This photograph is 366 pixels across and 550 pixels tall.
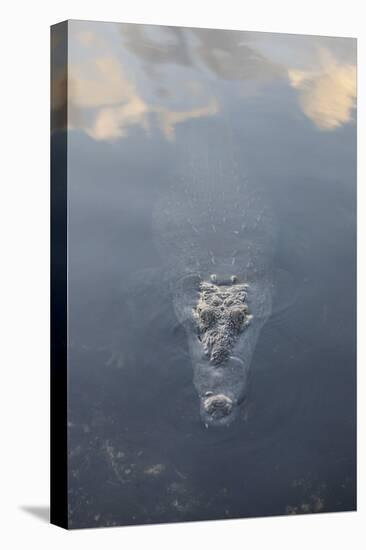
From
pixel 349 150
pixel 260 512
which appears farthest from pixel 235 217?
pixel 260 512

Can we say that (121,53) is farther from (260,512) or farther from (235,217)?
(260,512)

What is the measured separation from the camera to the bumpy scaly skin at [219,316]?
38.1 ft

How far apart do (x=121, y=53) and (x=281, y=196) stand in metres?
1.72

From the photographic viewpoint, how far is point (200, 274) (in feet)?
38.1

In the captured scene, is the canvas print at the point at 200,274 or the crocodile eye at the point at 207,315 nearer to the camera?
the canvas print at the point at 200,274

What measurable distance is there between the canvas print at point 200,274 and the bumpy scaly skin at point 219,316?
0.04 ft

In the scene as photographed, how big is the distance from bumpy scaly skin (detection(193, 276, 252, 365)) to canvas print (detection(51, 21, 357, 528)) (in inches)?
0.4

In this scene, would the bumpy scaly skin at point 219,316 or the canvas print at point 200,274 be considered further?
the bumpy scaly skin at point 219,316

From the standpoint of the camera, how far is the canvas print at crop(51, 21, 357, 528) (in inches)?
443

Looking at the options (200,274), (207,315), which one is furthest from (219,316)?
(200,274)

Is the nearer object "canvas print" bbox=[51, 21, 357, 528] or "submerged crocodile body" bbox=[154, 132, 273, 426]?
"canvas print" bbox=[51, 21, 357, 528]

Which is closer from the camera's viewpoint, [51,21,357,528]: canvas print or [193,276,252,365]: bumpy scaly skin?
[51,21,357,528]: canvas print

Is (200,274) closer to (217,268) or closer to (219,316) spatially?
(217,268)

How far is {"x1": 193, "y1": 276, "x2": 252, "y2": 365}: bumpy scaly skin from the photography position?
11617 millimetres
